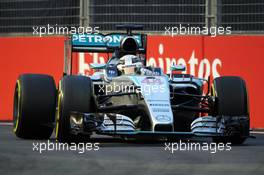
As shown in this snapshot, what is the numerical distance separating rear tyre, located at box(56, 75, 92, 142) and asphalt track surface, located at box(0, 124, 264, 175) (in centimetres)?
136

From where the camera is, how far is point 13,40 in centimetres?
1988

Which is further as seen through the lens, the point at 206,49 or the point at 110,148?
the point at 206,49

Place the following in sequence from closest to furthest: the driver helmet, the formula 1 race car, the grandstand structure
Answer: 1. the formula 1 race car
2. the driver helmet
3. the grandstand structure

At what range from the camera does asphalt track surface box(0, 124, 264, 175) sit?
8484 millimetres

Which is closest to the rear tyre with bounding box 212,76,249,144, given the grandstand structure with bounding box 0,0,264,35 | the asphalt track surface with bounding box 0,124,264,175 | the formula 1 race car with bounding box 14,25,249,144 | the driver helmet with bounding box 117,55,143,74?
the formula 1 race car with bounding box 14,25,249,144

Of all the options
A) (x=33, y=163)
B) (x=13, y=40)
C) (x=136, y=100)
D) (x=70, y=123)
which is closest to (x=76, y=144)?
(x=70, y=123)

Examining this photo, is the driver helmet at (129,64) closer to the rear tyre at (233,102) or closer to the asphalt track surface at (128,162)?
the rear tyre at (233,102)

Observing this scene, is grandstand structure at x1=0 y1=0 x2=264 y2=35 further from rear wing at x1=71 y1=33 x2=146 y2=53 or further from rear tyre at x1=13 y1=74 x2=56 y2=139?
rear tyre at x1=13 y1=74 x2=56 y2=139

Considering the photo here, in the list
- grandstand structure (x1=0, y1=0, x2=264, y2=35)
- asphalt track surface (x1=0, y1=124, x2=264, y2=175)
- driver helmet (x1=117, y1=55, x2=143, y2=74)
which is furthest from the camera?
grandstand structure (x1=0, y1=0, x2=264, y2=35)

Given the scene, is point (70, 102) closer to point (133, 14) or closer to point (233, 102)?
point (233, 102)

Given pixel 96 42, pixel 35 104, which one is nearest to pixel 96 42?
pixel 96 42

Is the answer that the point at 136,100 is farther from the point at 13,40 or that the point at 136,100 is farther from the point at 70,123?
the point at 13,40

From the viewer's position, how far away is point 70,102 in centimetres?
1208

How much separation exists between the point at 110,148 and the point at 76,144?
2.96 ft
